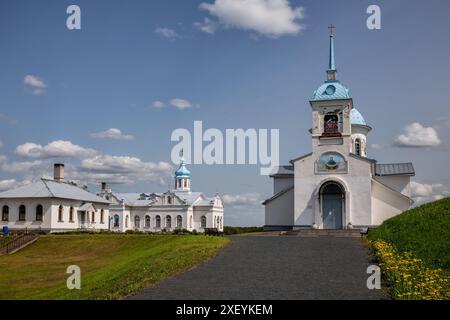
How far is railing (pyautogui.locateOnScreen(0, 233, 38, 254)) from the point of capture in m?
31.5

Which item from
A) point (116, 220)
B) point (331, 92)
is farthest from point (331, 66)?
point (116, 220)

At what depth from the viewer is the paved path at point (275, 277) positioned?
12133mm

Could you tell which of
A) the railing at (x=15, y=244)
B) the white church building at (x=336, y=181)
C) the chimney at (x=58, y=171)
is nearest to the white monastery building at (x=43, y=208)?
the chimney at (x=58, y=171)

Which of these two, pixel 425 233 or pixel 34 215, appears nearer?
pixel 425 233

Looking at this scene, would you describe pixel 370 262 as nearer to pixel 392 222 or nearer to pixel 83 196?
pixel 392 222

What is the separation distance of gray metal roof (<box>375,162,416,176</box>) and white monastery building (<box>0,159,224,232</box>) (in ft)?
83.6

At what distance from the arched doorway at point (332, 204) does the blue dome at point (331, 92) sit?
613cm

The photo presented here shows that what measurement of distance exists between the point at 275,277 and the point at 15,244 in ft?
77.6

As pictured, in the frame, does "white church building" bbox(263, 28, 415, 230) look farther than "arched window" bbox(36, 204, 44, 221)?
No

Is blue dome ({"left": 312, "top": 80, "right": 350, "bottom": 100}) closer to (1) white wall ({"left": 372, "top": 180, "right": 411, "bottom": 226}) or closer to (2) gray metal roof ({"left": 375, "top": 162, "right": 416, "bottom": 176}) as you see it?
(1) white wall ({"left": 372, "top": 180, "right": 411, "bottom": 226})

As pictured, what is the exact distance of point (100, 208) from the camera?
48531 mm

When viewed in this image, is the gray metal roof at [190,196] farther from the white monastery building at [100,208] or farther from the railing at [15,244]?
the railing at [15,244]

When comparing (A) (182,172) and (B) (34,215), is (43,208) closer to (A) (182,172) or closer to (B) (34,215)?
(B) (34,215)

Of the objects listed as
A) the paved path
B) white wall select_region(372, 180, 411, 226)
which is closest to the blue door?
white wall select_region(372, 180, 411, 226)
